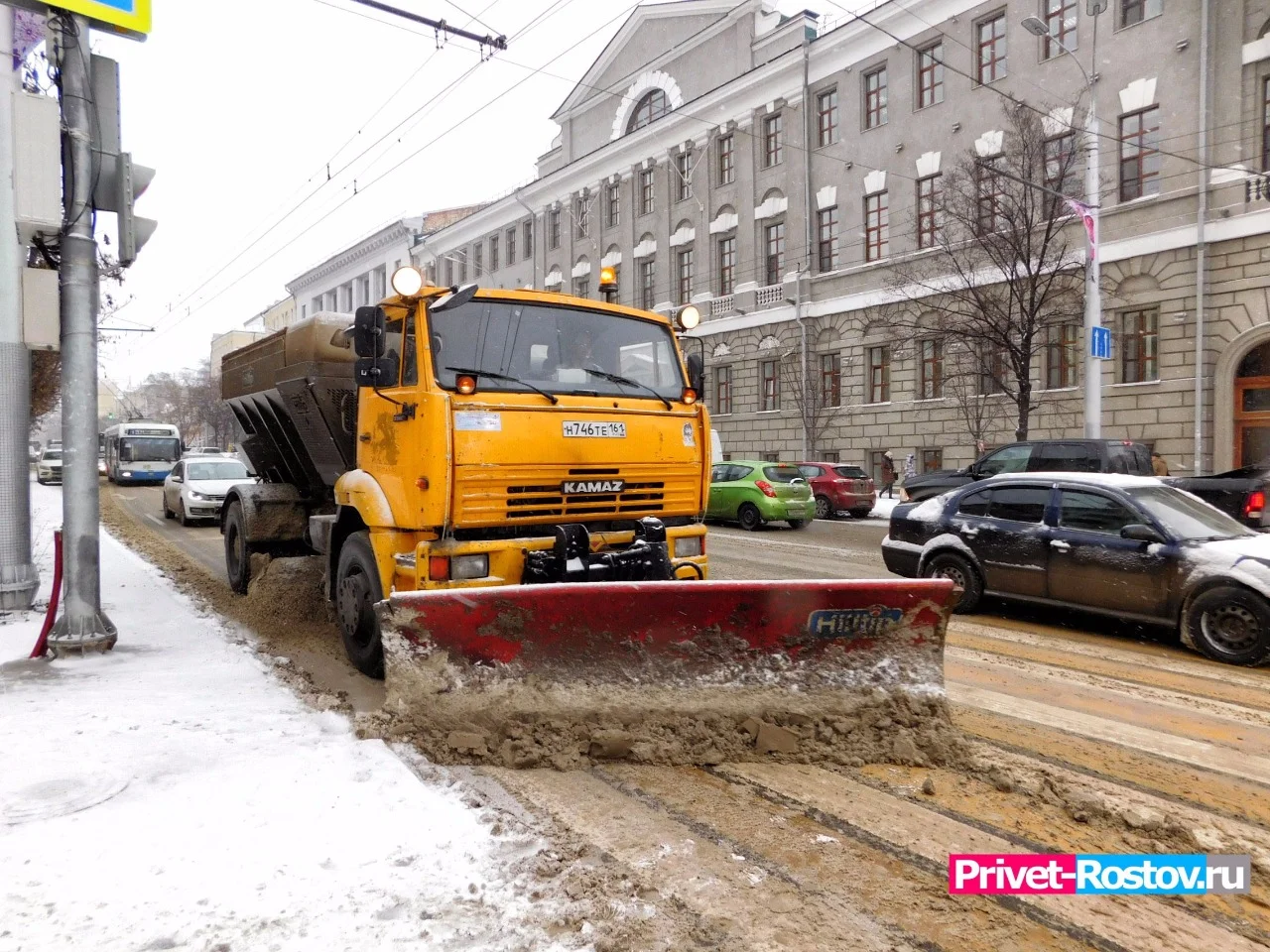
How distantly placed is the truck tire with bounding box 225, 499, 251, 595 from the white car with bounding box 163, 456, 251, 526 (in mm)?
8538

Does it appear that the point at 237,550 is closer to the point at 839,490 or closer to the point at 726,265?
the point at 839,490

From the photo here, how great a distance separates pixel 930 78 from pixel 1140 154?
7.57 m

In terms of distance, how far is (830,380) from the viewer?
30.4 meters

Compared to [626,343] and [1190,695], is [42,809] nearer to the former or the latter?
[626,343]

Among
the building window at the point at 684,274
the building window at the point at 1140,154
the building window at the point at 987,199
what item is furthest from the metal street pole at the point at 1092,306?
the building window at the point at 684,274

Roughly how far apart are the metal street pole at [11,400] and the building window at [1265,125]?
23565 millimetres

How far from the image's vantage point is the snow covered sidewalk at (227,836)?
116 inches

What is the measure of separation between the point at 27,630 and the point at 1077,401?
23.2m

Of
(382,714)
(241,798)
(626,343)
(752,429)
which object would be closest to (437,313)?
(626,343)

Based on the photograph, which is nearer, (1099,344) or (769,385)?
(1099,344)

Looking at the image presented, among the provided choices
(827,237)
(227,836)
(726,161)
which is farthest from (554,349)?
(726,161)

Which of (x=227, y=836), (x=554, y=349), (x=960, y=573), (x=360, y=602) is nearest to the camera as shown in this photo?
(x=227, y=836)

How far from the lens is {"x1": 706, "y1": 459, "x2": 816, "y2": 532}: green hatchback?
19.0m

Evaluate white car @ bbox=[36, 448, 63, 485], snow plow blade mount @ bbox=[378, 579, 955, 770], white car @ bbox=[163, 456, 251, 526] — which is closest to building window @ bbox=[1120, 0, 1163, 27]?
snow plow blade mount @ bbox=[378, 579, 955, 770]
